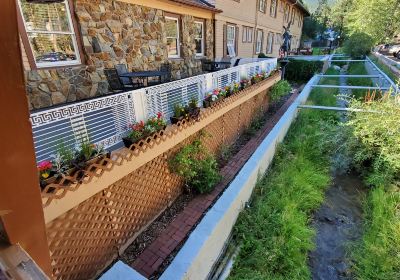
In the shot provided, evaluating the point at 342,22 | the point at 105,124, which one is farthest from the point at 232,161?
the point at 342,22

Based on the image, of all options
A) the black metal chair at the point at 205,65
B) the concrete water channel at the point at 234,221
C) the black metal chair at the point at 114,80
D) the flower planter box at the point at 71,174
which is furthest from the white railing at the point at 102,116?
the black metal chair at the point at 205,65

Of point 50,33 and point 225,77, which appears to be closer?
point 50,33

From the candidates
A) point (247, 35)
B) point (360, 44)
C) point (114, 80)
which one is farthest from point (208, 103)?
point (360, 44)

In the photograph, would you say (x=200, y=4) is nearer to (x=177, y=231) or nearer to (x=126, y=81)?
(x=126, y=81)

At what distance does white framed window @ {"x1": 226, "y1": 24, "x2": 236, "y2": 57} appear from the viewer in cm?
1190

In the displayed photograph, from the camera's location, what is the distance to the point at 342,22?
1702 inches

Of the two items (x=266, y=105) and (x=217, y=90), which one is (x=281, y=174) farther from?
(x=266, y=105)

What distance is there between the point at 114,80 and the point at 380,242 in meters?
6.20

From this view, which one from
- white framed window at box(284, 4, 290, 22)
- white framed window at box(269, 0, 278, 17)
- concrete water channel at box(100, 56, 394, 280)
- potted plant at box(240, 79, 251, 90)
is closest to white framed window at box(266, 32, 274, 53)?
white framed window at box(269, 0, 278, 17)

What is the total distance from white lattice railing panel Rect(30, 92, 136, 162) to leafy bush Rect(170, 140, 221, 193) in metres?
1.16

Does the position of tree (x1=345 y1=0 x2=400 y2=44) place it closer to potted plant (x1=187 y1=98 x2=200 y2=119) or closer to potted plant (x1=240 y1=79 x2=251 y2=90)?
potted plant (x1=240 y1=79 x2=251 y2=90)

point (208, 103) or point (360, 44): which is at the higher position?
point (360, 44)

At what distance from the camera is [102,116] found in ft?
9.18

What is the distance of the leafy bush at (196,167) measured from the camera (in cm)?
402
